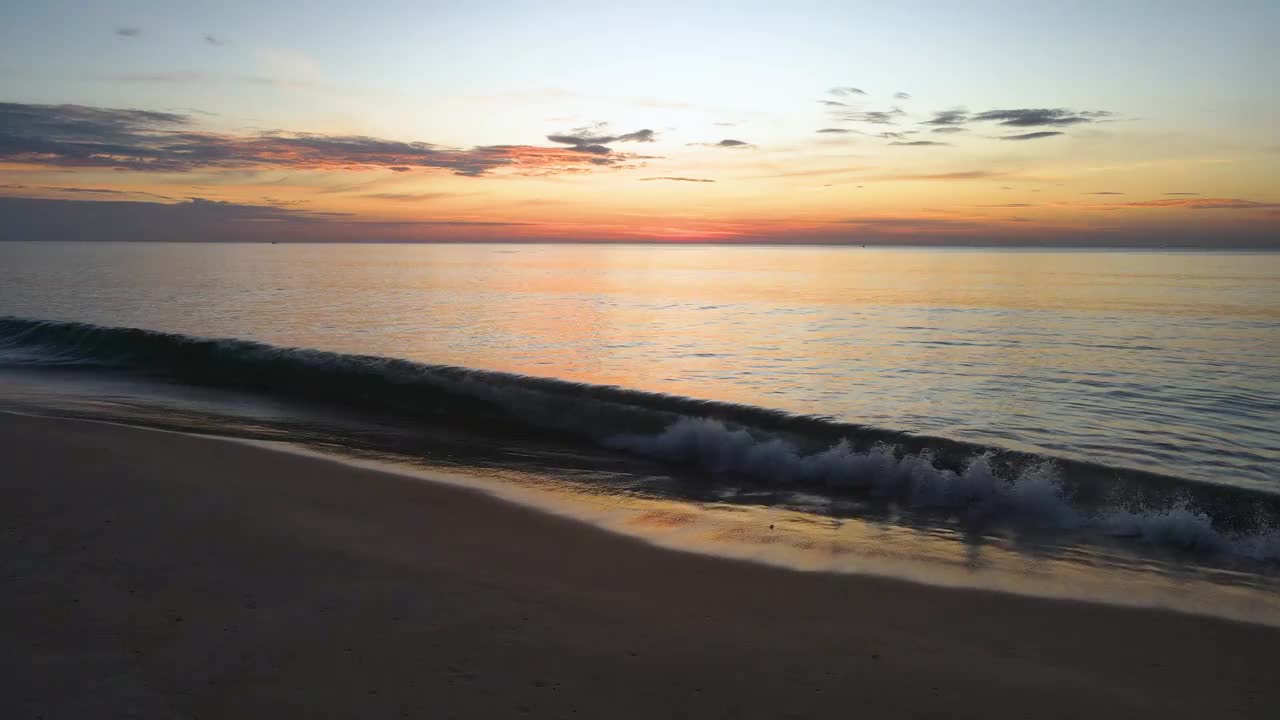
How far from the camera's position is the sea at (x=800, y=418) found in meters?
8.75

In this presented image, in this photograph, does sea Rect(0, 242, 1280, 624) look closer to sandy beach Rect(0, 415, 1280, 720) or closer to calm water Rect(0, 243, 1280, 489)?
calm water Rect(0, 243, 1280, 489)

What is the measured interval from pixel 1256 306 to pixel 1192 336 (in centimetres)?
1647

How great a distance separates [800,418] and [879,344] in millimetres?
12137

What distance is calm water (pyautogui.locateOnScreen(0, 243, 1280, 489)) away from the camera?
1443cm

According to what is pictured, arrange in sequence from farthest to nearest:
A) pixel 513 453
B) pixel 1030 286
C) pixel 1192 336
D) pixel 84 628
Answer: pixel 1030 286
pixel 1192 336
pixel 513 453
pixel 84 628

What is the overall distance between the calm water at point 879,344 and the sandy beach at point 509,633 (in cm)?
717

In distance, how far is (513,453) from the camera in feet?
43.6

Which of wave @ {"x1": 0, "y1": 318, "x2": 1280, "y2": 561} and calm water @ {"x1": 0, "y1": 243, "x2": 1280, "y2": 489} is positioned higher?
calm water @ {"x1": 0, "y1": 243, "x2": 1280, "y2": 489}

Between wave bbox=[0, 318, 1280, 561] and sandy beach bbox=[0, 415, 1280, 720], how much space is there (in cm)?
352

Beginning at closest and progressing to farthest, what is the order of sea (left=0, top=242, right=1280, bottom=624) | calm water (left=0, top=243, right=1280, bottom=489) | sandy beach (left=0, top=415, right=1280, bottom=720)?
sandy beach (left=0, top=415, right=1280, bottom=720) < sea (left=0, top=242, right=1280, bottom=624) < calm water (left=0, top=243, right=1280, bottom=489)

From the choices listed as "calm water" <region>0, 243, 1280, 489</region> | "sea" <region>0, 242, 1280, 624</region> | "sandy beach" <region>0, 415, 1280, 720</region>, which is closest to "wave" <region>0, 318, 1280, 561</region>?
"sea" <region>0, 242, 1280, 624</region>

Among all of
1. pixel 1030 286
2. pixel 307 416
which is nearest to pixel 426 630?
pixel 307 416

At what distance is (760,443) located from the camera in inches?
510

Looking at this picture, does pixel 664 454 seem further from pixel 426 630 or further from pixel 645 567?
pixel 426 630
